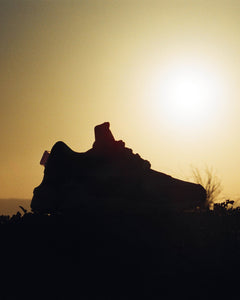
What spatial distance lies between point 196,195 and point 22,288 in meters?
4.81

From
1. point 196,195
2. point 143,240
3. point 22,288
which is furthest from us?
point 196,195

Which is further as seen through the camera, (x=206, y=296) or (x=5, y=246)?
(x=5, y=246)

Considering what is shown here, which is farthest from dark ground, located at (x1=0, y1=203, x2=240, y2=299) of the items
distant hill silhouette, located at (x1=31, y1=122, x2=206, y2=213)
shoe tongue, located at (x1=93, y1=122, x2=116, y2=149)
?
shoe tongue, located at (x1=93, y1=122, x2=116, y2=149)

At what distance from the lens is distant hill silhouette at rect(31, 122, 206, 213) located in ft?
33.1

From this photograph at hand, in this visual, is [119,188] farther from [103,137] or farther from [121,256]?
[121,256]

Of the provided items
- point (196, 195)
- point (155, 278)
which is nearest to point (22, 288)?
point (155, 278)

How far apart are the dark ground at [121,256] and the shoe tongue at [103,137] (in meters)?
2.25

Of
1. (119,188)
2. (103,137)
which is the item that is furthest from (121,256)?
(103,137)

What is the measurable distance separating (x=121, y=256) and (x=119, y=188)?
92.8 inches

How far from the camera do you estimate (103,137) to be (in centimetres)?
1135

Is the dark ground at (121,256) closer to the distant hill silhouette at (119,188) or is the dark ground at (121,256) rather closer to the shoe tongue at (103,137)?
the distant hill silhouette at (119,188)

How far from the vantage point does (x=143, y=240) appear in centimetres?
840

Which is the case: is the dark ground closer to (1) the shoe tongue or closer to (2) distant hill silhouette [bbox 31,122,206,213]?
(2) distant hill silhouette [bbox 31,122,206,213]

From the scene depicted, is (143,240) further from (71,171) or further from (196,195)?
(71,171)
